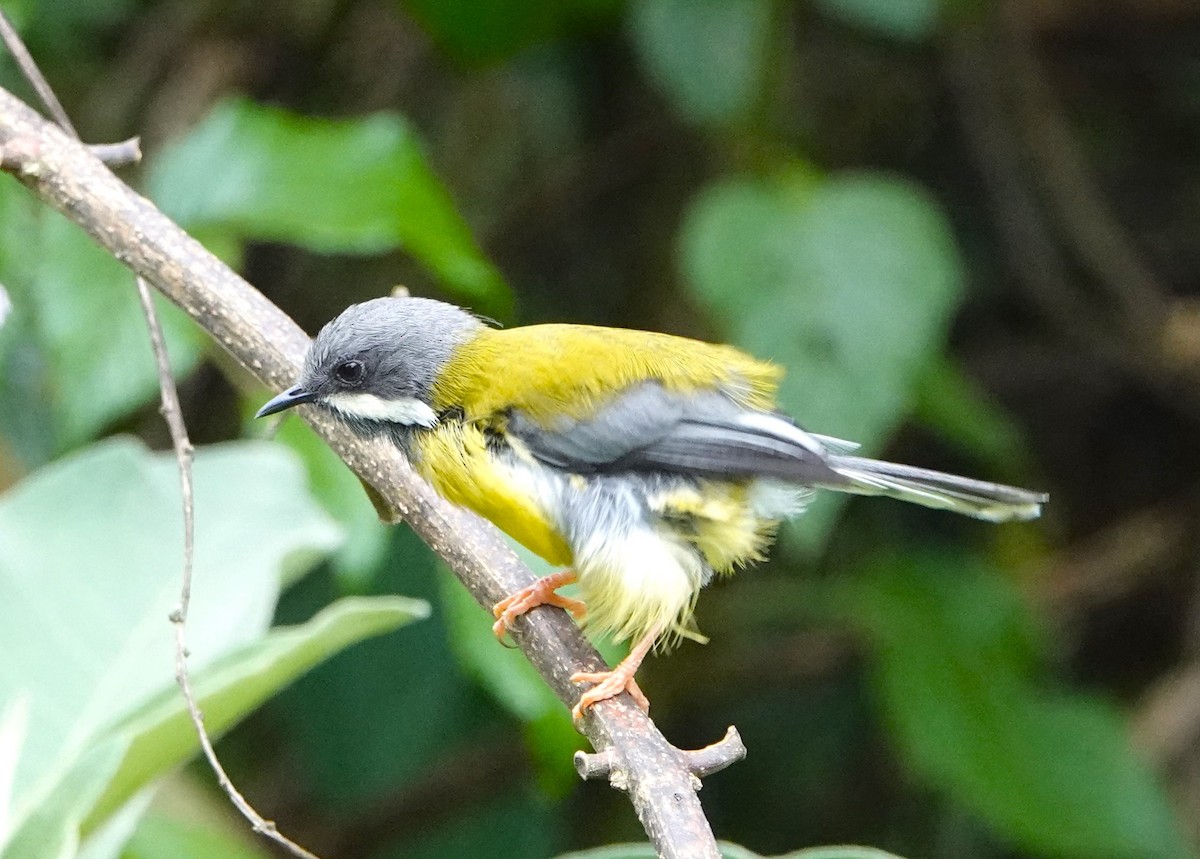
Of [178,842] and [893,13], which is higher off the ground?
[893,13]

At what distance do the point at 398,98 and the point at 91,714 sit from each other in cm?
229

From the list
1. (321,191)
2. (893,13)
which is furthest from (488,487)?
(893,13)

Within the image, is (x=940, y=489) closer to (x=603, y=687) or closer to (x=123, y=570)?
(x=603, y=687)

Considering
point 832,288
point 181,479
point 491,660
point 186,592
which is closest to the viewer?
point 186,592

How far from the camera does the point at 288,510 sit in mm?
2074

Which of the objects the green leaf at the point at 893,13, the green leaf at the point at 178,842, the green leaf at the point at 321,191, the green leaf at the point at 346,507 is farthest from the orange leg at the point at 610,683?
the green leaf at the point at 893,13

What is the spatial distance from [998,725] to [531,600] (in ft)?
5.80

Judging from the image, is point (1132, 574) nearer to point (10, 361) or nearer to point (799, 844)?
point (799, 844)

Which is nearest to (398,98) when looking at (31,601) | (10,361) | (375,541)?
(10,361)

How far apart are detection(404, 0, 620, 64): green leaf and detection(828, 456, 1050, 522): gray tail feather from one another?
162 cm

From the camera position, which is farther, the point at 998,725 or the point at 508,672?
the point at 998,725

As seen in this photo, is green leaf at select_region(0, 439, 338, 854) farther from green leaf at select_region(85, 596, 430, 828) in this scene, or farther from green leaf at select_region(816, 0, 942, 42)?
green leaf at select_region(816, 0, 942, 42)

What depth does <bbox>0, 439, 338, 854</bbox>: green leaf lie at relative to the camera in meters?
1.91

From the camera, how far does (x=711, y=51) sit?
9.91 feet
